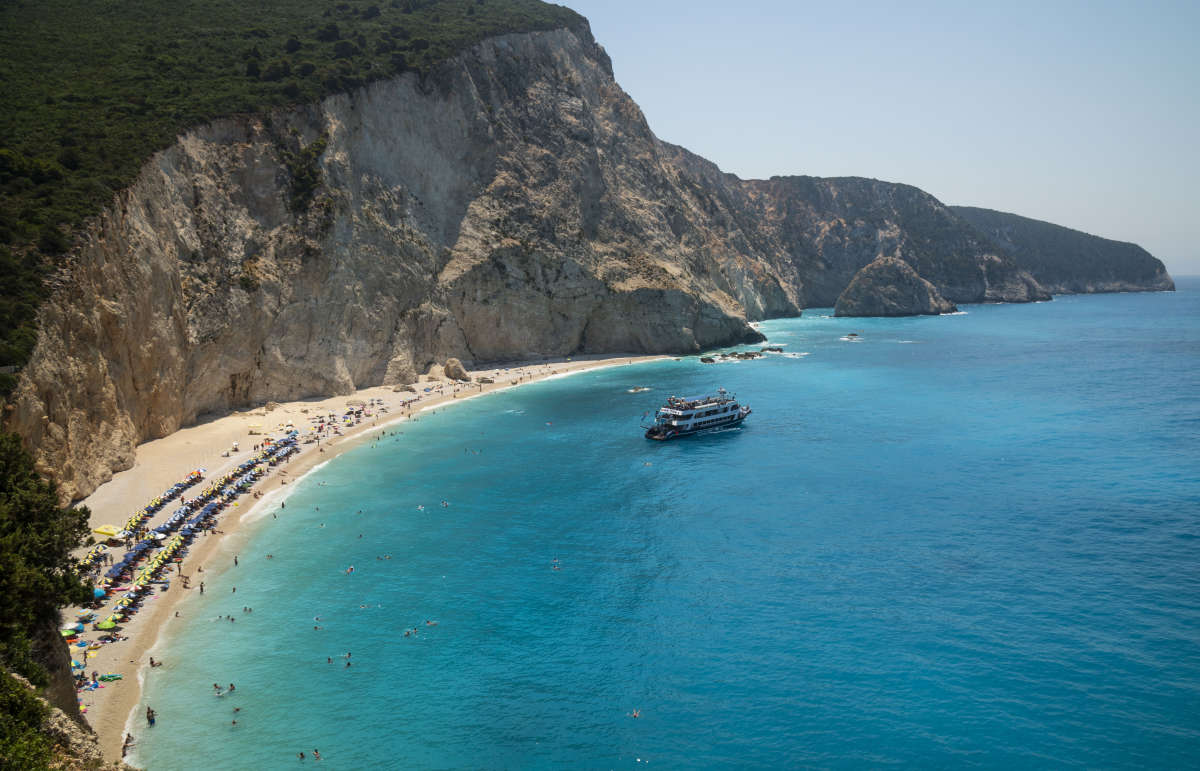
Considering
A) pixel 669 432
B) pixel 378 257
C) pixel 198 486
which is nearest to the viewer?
pixel 198 486

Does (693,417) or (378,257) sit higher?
(378,257)

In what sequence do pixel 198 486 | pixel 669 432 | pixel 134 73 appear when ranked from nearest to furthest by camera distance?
pixel 198 486 < pixel 669 432 < pixel 134 73

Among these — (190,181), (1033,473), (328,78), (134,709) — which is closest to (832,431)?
(1033,473)

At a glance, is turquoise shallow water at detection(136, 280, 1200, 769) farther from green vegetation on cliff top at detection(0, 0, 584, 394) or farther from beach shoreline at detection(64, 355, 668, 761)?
green vegetation on cliff top at detection(0, 0, 584, 394)

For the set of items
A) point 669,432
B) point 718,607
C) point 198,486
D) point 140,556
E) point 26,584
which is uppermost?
point 26,584

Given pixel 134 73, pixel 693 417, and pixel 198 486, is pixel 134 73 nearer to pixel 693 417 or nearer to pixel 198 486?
pixel 198 486

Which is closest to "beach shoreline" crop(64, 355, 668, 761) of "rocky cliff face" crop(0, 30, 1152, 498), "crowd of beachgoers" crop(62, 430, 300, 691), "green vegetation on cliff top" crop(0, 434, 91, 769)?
"crowd of beachgoers" crop(62, 430, 300, 691)

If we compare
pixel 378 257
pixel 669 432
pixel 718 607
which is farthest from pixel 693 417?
pixel 378 257

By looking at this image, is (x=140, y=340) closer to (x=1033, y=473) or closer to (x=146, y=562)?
(x=146, y=562)
